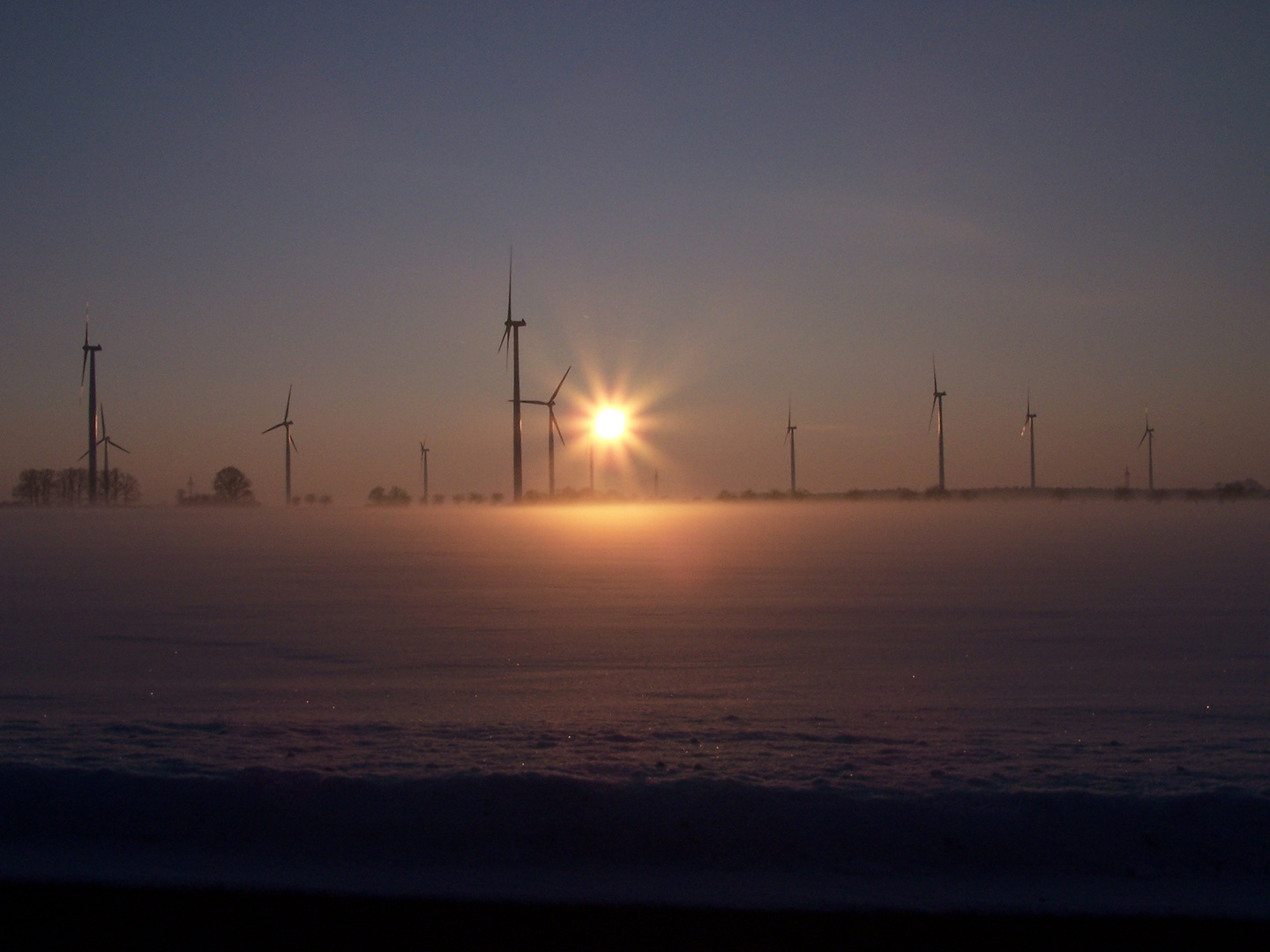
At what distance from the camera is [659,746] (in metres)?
6.86

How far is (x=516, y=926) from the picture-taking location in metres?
4.60

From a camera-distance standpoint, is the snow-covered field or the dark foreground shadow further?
the snow-covered field

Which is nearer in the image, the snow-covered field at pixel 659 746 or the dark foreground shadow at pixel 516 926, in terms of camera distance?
the dark foreground shadow at pixel 516 926

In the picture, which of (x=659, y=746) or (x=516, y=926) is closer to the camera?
(x=516, y=926)

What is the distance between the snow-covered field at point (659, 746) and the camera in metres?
5.21

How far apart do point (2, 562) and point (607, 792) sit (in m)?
24.1

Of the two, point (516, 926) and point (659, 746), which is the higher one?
point (659, 746)

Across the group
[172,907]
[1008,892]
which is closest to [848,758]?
[1008,892]

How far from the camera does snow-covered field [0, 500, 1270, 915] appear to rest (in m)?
5.21

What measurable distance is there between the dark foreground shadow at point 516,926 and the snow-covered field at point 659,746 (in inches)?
6.4

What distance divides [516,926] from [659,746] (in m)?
2.39

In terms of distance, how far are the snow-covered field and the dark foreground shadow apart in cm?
16

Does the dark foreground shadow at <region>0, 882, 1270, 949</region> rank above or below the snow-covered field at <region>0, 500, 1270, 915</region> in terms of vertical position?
below

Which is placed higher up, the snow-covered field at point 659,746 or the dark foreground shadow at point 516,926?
the snow-covered field at point 659,746
